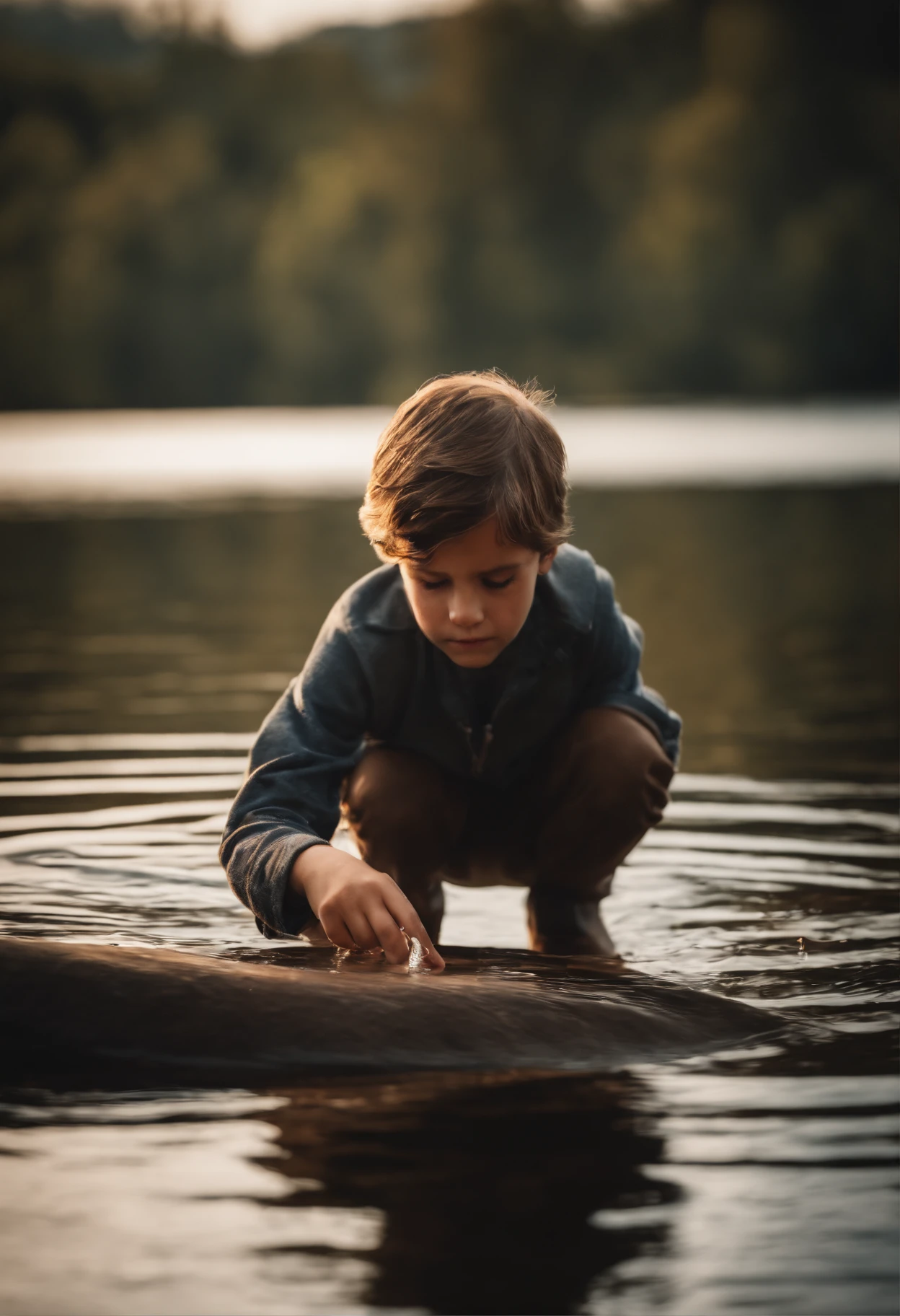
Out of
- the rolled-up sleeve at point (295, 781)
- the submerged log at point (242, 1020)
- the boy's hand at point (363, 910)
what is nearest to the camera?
the submerged log at point (242, 1020)

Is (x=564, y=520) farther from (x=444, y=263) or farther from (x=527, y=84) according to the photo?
(x=527, y=84)

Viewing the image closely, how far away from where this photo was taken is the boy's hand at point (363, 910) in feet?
8.38

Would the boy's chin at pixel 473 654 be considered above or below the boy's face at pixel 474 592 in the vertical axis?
below

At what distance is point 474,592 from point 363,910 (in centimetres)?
52

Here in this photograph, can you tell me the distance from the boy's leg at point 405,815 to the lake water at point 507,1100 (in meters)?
0.17

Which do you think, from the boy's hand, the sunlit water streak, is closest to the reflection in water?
the sunlit water streak

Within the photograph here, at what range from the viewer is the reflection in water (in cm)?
571

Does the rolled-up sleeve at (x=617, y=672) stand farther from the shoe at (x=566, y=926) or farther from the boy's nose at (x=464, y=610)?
the boy's nose at (x=464, y=610)

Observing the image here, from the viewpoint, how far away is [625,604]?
870 cm

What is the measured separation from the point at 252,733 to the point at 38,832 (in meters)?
1.31

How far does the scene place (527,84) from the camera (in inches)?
2751

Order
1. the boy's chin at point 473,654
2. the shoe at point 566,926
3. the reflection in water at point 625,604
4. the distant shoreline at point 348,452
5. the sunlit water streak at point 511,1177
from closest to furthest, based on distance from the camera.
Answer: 1. the sunlit water streak at point 511,1177
2. the boy's chin at point 473,654
3. the shoe at point 566,926
4. the reflection in water at point 625,604
5. the distant shoreline at point 348,452

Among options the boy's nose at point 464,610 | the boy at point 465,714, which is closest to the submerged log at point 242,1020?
the boy at point 465,714

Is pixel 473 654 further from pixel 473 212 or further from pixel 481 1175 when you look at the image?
pixel 473 212
